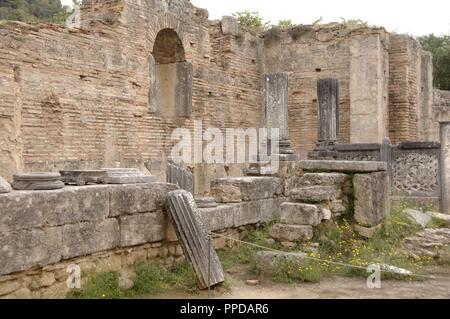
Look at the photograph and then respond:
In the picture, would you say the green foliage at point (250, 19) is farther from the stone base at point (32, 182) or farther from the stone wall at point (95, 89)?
the stone base at point (32, 182)

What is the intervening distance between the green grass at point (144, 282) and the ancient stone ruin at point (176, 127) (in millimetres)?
131

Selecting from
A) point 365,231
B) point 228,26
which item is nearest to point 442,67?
point 228,26

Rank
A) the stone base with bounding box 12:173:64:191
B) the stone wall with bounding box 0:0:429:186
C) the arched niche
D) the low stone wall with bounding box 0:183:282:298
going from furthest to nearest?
the arched niche
the stone wall with bounding box 0:0:429:186
the stone base with bounding box 12:173:64:191
the low stone wall with bounding box 0:183:282:298

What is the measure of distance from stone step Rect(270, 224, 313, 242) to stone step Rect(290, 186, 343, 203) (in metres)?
0.46

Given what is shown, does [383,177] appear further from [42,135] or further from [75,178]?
[42,135]

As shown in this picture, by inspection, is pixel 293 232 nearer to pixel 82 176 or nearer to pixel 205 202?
pixel 205 202

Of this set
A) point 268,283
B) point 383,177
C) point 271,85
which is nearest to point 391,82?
point 271,85

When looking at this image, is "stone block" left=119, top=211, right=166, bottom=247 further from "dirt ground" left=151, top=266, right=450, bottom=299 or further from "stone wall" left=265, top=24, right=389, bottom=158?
"stone wall" left=265, top=24, right=389, bottom=158

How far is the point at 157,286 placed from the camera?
5664 mm

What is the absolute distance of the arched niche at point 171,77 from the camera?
14.1m

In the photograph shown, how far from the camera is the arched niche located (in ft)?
46.3

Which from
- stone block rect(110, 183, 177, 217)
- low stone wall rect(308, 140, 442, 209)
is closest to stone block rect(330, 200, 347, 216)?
stone block rect(110, 183, 177, 217)

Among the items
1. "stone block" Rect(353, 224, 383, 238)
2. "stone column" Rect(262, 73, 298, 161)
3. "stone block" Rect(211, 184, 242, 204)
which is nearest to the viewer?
"stone block" Rect(353, 224, 383, 238)
